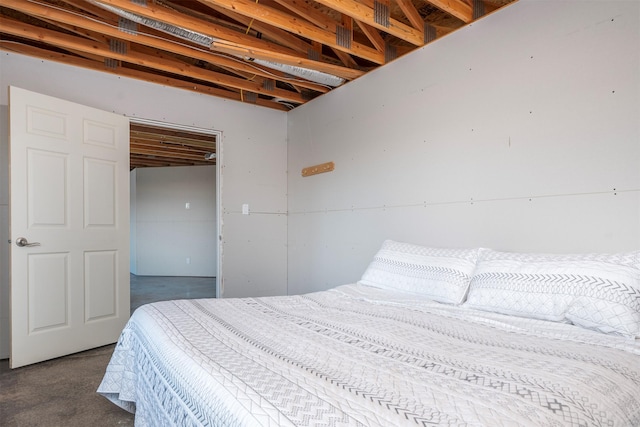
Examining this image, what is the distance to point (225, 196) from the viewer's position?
4.02 m

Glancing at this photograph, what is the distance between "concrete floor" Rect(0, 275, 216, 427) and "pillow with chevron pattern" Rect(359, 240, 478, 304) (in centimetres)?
167

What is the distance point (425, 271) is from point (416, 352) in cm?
103

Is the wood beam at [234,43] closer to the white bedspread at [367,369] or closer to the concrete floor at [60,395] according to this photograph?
the white bedspread at [367,369]

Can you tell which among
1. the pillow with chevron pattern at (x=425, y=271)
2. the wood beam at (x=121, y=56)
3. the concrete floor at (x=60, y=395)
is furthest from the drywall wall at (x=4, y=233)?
the pillow with chevron pattern at (x=425, y=271)

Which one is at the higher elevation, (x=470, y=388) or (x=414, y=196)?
(x=414, y=196)

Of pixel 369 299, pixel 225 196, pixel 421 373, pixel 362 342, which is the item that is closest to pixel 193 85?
pixel 225 196

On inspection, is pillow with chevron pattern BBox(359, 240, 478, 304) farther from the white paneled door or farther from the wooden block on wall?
the white paneled door

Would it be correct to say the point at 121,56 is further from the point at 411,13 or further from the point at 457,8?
the point at 457,8

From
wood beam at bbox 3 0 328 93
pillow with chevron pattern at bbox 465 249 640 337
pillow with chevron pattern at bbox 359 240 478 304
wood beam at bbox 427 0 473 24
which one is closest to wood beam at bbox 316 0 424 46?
wood beam at bbox 427 0 473 24

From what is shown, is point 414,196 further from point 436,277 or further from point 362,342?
point 362,342

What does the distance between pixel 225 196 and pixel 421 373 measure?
332cm

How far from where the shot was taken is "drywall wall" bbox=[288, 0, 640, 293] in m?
1.88

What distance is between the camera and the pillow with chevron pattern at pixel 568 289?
4.72ft

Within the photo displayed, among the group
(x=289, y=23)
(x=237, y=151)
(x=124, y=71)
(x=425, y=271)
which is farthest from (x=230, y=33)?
(x=425, y=271)
